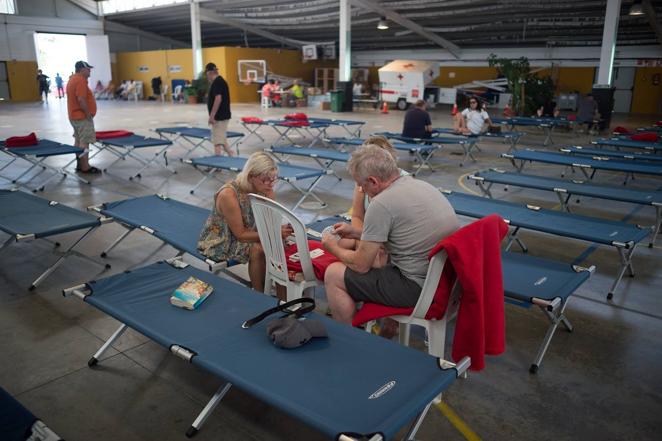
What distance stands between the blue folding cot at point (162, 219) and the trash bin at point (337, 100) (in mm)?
15262

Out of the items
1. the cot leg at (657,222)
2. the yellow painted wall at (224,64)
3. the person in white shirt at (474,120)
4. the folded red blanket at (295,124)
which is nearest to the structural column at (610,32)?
the person in white shirt at (474,120)

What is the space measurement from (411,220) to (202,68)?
78.1 feet

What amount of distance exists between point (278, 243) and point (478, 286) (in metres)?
1.10

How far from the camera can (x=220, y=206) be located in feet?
10.0

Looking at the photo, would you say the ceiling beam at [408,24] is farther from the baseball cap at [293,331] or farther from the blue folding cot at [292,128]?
the baseball cap at [293,331]

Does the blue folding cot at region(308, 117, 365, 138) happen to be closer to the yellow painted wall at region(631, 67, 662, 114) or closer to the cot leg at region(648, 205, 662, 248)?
the cot leg at region(648, 205, 662, 248)

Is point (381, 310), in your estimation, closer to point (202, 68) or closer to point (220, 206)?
point (220, 206)

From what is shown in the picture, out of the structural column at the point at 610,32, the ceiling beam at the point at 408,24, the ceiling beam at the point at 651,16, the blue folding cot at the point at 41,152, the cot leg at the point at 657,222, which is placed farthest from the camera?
the ceiling beam at the point at 408,24

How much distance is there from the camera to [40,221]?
12.4 feet

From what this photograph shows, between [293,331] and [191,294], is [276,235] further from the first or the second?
[293,331]

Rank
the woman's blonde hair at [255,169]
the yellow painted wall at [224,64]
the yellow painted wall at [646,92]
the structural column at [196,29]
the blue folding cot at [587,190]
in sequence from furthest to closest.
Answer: the yellow painted wall at [224,64] → the structural column at [196,29] → the yellow painted wall at [646,92] → the blue folding cot at [587,190] → the woman's blonde hair at [255,169]

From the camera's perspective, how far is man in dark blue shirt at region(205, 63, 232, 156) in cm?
780

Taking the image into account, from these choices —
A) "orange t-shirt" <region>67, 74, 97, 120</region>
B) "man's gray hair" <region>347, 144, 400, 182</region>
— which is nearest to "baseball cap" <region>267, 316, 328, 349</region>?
"man's gray hair" <region>347, 144, 400, 182</region>

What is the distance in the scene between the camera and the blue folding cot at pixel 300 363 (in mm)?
1671
